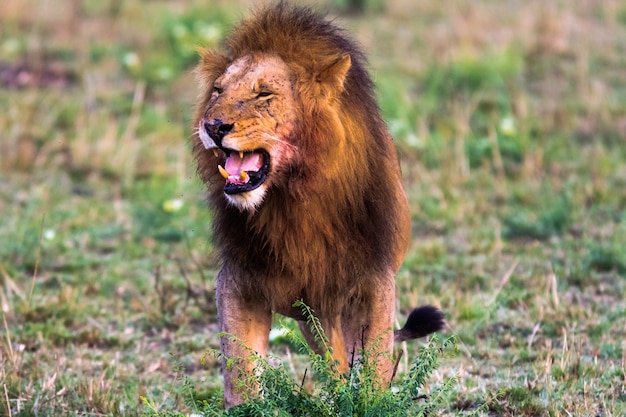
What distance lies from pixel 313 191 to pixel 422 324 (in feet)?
3.36

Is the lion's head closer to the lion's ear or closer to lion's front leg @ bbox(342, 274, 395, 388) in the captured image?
the lion's ear

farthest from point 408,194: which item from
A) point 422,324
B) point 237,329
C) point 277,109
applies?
point 277,109

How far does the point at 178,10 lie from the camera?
11.7 meters

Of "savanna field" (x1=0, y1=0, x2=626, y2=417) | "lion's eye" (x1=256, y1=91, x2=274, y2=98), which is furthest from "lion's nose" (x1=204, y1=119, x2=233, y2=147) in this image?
"savanna field" (x1=0, y1=0, x2=626, y2=417)

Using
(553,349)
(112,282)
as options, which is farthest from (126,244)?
(553,349)

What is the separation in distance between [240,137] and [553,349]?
221 cm

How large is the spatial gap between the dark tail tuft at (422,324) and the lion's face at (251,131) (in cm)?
112

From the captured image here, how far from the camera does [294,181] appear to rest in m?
3.66

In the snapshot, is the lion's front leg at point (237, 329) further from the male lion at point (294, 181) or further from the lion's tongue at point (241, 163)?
the lion's tongue at point (241, 163)

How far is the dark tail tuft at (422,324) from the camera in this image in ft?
14.6

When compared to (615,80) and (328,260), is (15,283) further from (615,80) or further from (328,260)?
(615,80)

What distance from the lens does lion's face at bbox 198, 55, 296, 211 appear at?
3.52 m

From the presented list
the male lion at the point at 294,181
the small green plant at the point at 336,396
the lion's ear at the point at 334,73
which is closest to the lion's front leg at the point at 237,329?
the male lion at the point at 294,181

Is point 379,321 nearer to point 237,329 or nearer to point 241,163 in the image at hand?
point 237,329
